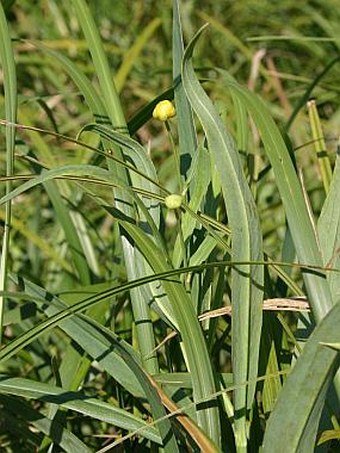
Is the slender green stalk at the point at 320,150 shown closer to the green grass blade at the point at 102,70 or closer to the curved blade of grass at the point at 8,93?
the green grass blade at the point at 102,70

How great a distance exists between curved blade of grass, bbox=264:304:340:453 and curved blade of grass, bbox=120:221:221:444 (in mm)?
81

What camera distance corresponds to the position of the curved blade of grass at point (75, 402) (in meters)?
0.87

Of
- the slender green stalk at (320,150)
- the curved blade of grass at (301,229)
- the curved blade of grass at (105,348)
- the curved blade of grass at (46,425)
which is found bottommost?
the curved blade of grass at (46,425)

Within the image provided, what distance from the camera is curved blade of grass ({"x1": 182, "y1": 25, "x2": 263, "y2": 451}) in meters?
0.83

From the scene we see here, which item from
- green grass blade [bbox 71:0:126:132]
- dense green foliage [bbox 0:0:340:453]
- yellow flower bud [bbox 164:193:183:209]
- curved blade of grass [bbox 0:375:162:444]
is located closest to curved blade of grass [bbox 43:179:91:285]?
dense green foliage [bbox 0:0:340:453]

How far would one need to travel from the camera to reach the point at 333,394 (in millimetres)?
869

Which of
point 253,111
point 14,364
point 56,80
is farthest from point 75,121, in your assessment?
point 253,111

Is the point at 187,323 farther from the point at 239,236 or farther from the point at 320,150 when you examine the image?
the point at 320,150

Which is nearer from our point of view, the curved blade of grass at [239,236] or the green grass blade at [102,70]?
the curved blade of grass at [239,236]

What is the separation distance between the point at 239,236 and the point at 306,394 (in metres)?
0.14

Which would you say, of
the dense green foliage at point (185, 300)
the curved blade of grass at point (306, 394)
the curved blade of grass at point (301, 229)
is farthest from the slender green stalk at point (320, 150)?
the curved blade of grass at point (306, 394)

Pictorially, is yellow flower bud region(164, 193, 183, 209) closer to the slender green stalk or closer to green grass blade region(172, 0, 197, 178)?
green grass blade region(172, 0, 197, 178)

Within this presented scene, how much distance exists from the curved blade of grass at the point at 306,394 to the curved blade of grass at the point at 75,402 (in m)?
0.13

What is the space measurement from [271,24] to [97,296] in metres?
1.97
